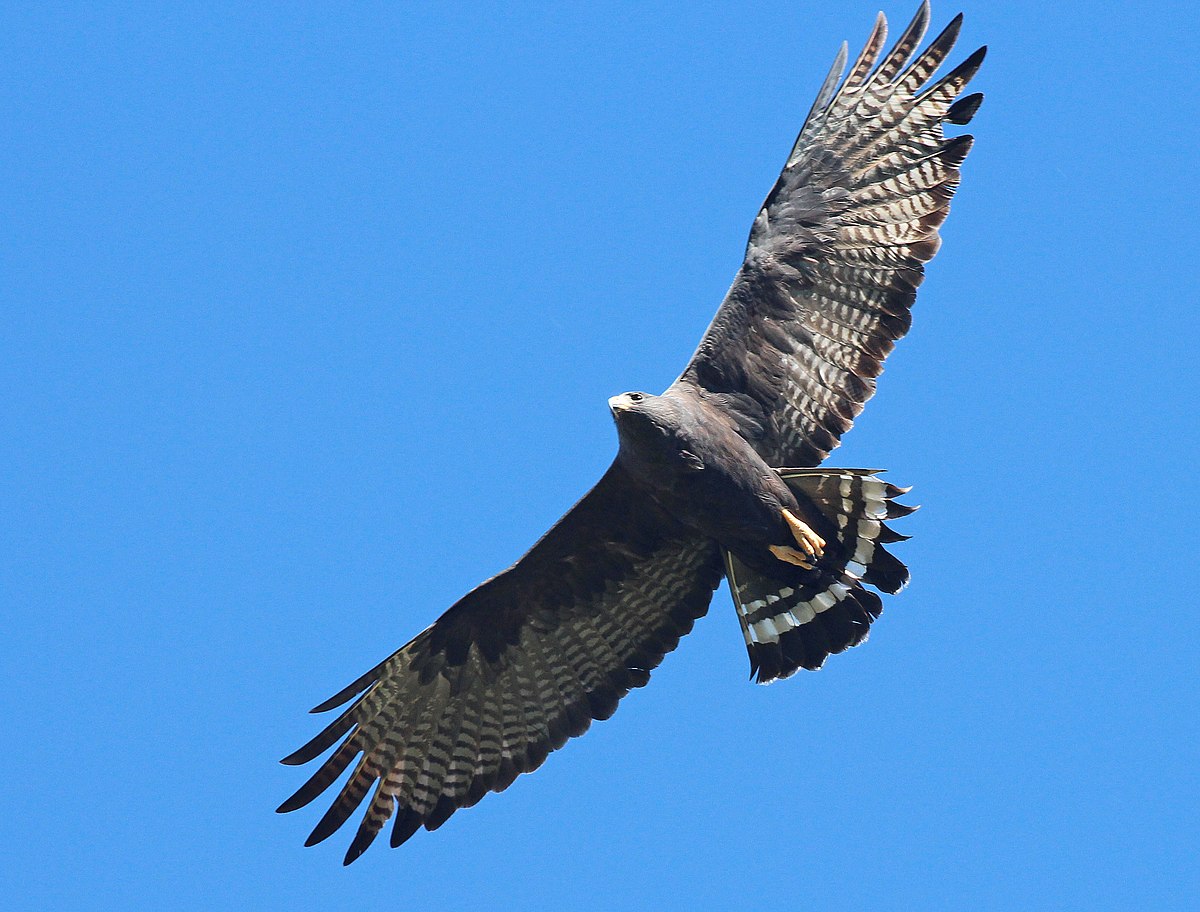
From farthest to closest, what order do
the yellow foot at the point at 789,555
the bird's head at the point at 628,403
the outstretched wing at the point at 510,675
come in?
the outstretched wing at the point at 510,675 → the yellow foot at the point at 789,555 → the bird's head at the point at 628,403

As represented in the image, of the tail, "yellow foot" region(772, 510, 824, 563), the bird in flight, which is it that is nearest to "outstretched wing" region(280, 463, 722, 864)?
the bird in flight

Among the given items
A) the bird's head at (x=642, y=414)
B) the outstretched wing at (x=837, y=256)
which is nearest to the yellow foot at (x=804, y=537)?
the outstretched wing at (x=837, y=256)

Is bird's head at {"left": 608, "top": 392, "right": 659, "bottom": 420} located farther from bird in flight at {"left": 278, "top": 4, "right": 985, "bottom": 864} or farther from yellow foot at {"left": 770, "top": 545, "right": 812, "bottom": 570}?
yellow foot at {"left": 770, "top": 545, "right": 812, "bottom": 570}

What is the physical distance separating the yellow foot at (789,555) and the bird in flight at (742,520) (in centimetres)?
2

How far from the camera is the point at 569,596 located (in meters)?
11.7

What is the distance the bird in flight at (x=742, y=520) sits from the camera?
10.9 metres

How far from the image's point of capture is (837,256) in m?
11.2

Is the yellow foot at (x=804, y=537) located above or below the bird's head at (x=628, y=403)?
below

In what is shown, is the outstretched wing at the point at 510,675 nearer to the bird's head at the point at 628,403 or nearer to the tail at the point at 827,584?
the tail at the point at 827,584

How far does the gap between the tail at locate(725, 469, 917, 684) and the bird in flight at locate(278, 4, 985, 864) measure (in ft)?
0.04

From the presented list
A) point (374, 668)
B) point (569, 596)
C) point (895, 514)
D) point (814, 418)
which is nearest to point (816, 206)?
point (814, 418)

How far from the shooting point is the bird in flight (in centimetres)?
1088

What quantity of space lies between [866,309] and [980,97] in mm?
1669

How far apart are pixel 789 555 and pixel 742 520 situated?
18.8 inches
